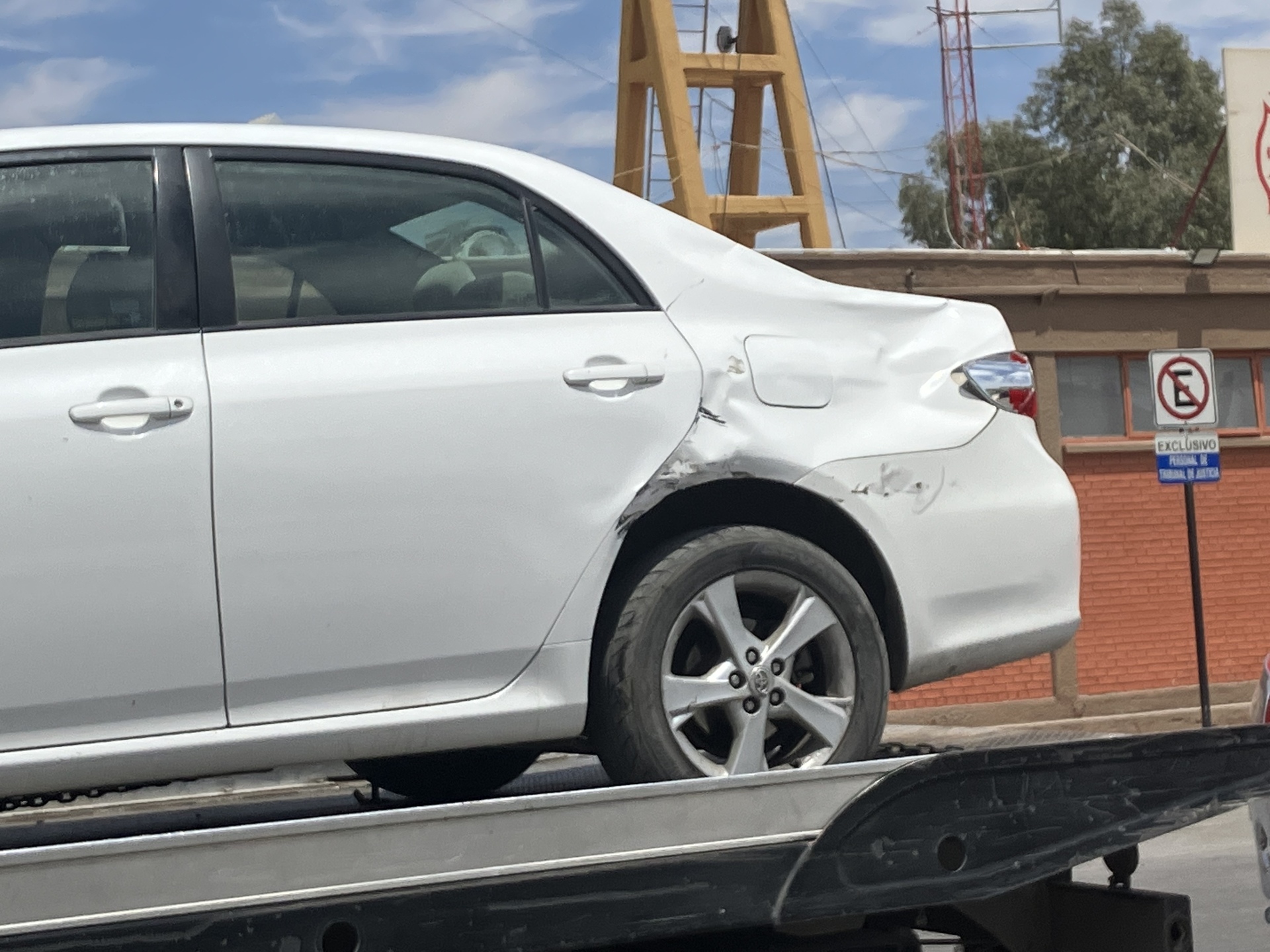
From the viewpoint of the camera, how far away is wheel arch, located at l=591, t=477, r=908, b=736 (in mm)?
3227

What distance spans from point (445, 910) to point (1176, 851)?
8380mm

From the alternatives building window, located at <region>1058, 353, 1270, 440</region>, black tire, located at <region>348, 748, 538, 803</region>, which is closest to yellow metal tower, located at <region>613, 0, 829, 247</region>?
building window, located at <region>1058, 353, 1270, 440</region>

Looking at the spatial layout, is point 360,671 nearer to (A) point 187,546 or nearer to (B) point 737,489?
(A) point 187,546

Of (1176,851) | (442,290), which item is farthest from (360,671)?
(1176,851)

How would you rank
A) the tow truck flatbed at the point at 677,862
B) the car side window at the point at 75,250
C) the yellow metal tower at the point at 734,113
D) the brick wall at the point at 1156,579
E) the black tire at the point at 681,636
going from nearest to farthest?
the tow truck flatbed at the point at 677,862 < the car side window at the point at 75,250 < the black tire at the point at 681,636 < the brick wall at the point at 1156,579 < the yellow metal tower at the point at 734,113

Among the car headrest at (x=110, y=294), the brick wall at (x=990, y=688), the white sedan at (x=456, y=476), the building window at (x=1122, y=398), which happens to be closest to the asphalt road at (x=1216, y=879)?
the white sedan at (x=456, y=476)

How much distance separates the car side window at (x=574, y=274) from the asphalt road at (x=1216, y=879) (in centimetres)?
354

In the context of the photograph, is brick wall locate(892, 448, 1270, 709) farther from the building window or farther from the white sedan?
the white sedan

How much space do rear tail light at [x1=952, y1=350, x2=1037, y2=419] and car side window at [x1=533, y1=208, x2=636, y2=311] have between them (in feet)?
2.57

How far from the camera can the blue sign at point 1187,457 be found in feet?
42.1

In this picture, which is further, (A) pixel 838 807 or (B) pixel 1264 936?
(B) pixel 1264 936

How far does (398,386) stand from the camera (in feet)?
10.00

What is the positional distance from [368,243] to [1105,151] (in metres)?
42.4

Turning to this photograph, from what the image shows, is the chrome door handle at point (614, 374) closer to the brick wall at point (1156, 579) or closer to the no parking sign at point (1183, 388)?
the no parking sign at point (1183, 388)
